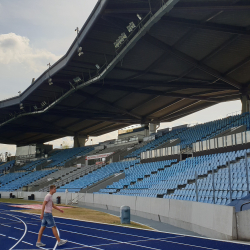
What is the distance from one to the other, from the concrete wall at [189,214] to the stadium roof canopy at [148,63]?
39.4 ft

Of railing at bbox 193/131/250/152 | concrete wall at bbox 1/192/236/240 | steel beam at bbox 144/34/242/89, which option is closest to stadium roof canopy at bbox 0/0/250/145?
steel beam at bbox 144/34/242/89

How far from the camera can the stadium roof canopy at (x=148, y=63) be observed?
23797 millimetres

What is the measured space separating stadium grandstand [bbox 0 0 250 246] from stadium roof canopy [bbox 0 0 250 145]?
10 cm

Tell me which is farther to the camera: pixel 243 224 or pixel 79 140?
pixel 79 140

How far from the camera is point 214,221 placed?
36.4ft

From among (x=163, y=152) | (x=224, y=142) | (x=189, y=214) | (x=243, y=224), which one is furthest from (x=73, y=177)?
(x=243, y=224)

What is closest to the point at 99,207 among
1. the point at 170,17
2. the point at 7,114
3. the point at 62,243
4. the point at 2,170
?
the point at 170,17

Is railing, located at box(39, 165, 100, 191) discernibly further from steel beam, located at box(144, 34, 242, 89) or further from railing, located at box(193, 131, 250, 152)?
steel beam, located at box(144, 34, 242, 89)

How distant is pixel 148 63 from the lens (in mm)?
33281

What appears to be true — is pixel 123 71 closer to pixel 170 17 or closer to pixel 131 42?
pixel 131 42

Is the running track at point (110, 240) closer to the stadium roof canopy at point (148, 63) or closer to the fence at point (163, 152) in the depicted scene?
the stadium roof canopy at point (148, 63)

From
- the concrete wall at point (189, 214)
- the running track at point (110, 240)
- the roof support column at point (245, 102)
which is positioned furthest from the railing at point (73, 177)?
the running track at point (110, 240)

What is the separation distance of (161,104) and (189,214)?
37.1 meters

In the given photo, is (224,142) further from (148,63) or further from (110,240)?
(110,240)
